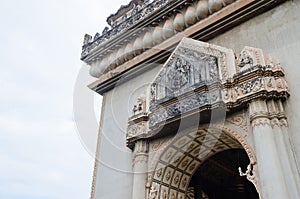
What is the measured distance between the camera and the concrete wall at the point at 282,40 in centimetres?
561

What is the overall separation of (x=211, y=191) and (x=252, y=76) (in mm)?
4880

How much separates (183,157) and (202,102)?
1459 mm

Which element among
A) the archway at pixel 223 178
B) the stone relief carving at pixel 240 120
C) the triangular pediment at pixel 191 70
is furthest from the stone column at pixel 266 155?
the archway at pixel 223 178

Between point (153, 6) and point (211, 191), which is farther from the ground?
point (153, 6)

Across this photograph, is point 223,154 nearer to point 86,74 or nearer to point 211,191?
point 211,191

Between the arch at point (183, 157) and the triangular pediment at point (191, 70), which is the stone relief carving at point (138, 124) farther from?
the arch at point (183, 157)

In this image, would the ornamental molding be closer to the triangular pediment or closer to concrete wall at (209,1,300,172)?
the triangular pediment

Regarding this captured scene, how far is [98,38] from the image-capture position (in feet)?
34.0

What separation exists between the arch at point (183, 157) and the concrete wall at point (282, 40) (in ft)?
4.10

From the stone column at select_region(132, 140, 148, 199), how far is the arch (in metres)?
0.19

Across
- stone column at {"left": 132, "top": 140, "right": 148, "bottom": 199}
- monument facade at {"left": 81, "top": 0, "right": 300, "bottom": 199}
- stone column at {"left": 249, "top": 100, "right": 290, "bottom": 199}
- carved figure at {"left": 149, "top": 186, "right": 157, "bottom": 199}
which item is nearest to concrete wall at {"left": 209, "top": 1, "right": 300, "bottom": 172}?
monument facade at {"left": 81, "top": 0, "right": 300, "bottom": 199}

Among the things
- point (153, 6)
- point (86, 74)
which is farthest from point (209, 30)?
point (86, 74)

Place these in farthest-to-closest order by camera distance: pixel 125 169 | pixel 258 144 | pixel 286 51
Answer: pixel 125 169 < pixel 286 51 < pixel 258 144

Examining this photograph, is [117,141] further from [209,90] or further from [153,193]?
[209,90]
